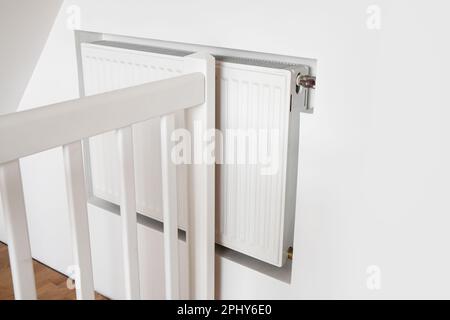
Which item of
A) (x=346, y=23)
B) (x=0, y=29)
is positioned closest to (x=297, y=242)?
(x=346, y=23)

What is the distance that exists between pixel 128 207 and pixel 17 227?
0.78ft

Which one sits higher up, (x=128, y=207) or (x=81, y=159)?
(x=81, y=159)

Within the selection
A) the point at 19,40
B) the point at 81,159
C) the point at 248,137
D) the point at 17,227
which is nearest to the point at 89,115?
the point at 81,159

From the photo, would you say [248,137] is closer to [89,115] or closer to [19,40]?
[89,115]

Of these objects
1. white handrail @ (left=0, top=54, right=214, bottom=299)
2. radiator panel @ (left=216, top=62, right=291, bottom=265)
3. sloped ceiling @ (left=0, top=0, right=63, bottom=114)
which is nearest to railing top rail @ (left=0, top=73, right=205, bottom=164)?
white handrail @ (left=0, top=54, right=214, bottom=299)

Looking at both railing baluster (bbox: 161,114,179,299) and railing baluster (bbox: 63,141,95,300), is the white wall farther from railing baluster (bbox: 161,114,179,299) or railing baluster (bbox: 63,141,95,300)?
railing baluster (bbox: 63,141,95,300)

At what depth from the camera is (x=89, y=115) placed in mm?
771

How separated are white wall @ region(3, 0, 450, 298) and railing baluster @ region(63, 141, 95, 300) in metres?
0.48

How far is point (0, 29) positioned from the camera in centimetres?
123

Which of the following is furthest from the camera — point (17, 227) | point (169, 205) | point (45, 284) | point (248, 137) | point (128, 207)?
point (45, 284)

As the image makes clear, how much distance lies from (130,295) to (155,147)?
428 millimetres

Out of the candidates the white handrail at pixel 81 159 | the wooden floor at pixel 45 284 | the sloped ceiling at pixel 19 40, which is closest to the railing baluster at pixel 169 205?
the white handrail at pixel 81 159

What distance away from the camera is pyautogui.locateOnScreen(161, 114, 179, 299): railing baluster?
968 millimetres
